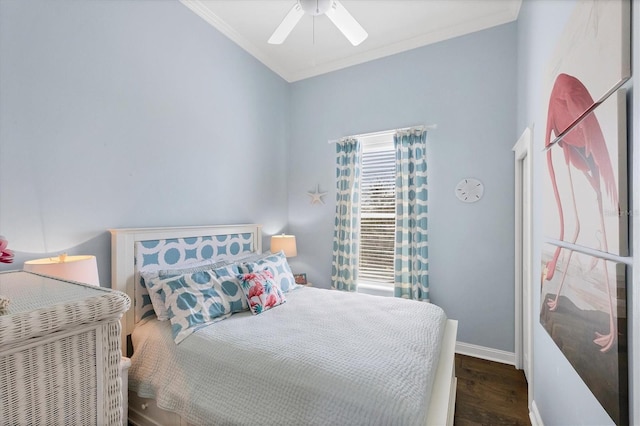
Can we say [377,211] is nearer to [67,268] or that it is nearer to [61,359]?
[67,268]

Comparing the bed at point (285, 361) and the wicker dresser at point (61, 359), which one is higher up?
the wicker dresser at point (61, 359)

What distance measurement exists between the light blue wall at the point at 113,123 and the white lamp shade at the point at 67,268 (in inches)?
9.1

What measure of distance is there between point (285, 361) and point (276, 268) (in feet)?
4.00

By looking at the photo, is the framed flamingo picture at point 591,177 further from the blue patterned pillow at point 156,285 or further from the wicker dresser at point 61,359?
the blue patterned pillow at point 156,285

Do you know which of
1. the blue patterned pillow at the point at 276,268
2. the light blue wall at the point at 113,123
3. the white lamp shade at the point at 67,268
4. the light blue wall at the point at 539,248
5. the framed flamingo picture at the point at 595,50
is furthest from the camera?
the blue patterned pillow at the point at 276,268

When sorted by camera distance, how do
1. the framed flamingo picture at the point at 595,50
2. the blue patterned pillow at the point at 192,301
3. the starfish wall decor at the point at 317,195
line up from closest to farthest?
A: the framed flamingo picture at the point at 595,50, the blue patterned pillow at the point at 192,301, the starfish wall decor at the point at 317,195

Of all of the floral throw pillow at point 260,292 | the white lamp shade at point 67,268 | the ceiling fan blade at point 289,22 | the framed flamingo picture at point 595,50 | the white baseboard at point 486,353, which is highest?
the ceiling fan blade at point 289,22

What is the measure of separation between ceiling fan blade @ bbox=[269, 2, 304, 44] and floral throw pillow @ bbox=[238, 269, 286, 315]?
184 centimetres

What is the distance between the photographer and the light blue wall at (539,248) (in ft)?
4.03

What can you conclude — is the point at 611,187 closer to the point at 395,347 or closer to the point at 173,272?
the point at 395,347

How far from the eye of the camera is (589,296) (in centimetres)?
106

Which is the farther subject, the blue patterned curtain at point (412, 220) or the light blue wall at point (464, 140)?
the blue patterned curtain at point (412, 220)

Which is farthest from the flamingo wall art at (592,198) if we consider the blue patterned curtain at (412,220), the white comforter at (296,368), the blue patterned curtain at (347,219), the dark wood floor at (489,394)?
the blue patterned curtain at (347,219)

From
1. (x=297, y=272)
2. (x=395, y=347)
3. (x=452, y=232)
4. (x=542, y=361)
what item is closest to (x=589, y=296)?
(x=395, y=347)
